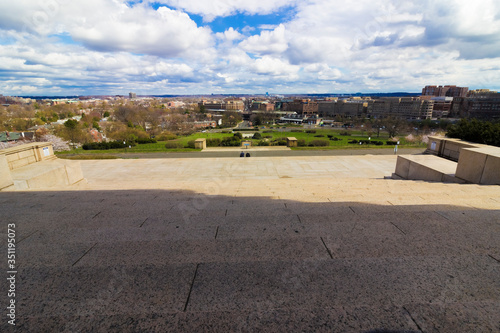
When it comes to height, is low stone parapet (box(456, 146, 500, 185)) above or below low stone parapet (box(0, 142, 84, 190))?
above

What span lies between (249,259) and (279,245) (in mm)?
474

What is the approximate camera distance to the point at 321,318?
156 cm

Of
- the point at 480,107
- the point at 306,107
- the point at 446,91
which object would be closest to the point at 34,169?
the point at 480,107

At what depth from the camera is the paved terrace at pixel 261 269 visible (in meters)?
1.57

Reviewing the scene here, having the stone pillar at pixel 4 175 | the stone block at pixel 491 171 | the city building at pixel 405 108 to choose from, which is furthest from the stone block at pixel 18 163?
the city building at pixel 405 108

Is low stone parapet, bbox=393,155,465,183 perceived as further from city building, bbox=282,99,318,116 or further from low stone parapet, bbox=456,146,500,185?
city building, bbox=282,99,318,116

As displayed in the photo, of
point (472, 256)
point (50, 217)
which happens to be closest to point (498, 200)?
point (472, 256)

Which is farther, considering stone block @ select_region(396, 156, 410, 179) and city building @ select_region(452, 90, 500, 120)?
city building @ select_region(452, 90, 500, 120)

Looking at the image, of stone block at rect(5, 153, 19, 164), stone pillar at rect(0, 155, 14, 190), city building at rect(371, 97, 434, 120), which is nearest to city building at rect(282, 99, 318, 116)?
city building at rect(371, 97, 434, 120)

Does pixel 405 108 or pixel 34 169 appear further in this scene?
pixel 405 108

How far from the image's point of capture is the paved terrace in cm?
157

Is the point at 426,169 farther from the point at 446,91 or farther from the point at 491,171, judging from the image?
the point at 446,91

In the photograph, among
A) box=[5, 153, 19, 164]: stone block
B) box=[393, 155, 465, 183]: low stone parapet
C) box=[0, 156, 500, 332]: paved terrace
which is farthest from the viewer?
box=[5, 153, 19, 164]: stone block

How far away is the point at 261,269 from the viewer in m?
2.17
